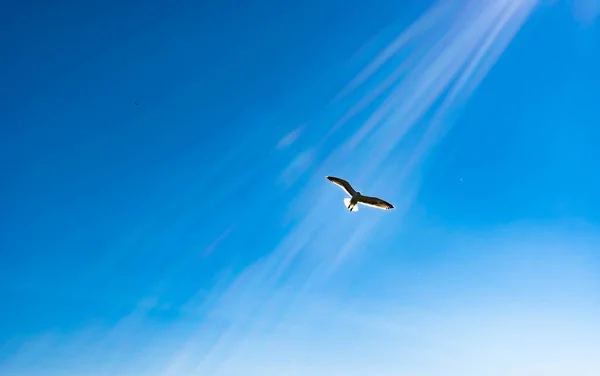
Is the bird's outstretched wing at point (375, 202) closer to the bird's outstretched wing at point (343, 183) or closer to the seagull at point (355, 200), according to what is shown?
the seagull at point (355, 200)

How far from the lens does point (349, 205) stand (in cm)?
4709

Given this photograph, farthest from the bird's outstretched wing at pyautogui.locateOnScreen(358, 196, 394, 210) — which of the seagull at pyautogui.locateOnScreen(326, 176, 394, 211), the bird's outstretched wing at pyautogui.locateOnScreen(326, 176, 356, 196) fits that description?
the bird's outstretched wing at pyautogui.locateOnScreen(326, 176, 356, 196)

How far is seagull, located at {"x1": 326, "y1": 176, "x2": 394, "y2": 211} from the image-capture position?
46.0m

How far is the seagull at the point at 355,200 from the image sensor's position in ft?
151

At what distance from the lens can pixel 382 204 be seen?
4594 cm

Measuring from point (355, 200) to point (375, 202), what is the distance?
1786 millimetres

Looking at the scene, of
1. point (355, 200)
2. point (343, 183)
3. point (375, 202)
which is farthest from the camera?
point (343, 183)

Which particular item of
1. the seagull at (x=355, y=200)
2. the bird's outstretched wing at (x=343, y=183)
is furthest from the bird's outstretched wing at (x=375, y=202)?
the bird's outstretched wing at (x=343, y=183)

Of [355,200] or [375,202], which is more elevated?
[375,202]

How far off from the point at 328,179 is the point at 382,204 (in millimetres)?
5460

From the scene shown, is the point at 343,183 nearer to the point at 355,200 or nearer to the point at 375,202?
the point at 355,200

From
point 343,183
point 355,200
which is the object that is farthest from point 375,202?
point 343,183

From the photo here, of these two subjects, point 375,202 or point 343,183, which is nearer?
point 375,202

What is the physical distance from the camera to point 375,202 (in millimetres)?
46312
